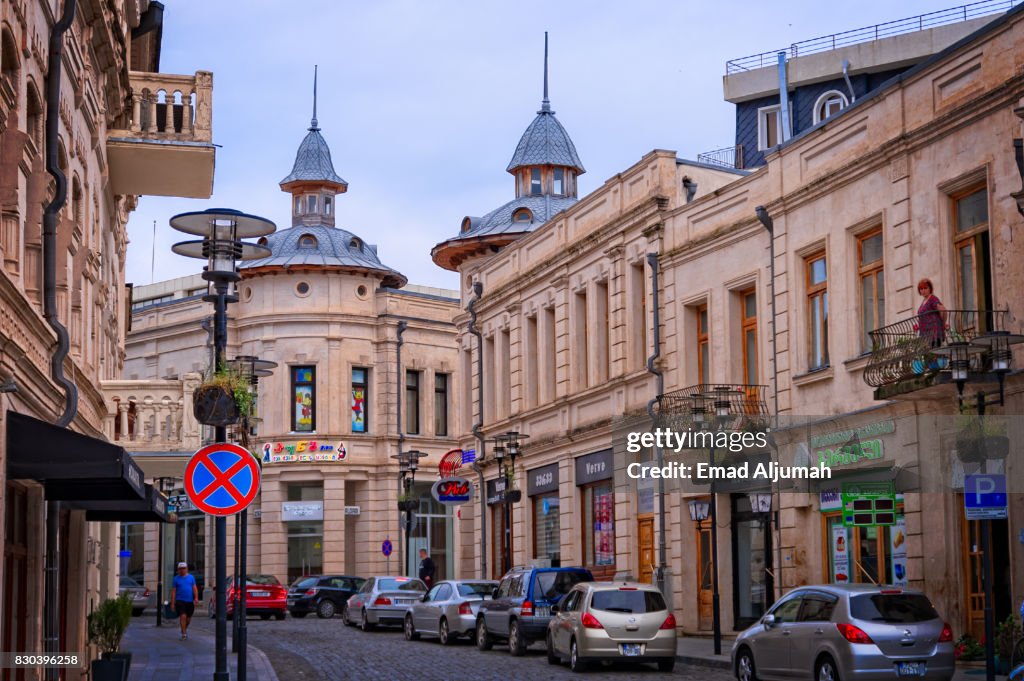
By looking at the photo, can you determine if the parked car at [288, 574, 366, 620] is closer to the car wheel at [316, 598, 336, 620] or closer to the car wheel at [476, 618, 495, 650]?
the car wheel at [316, 598, 336, 620]

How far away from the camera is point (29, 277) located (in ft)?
50.5

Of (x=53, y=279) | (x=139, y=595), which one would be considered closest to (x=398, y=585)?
(x=139, y=595)

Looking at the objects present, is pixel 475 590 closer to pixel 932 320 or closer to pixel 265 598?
pixel 932 320

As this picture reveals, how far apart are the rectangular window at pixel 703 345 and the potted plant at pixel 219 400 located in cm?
1591

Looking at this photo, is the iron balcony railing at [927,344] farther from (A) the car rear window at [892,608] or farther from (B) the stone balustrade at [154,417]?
(B) the stone balustrade at [154,417]

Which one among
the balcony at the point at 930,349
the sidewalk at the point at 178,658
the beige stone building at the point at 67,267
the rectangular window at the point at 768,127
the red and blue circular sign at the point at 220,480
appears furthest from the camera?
the rectangular window at the point at 768,127

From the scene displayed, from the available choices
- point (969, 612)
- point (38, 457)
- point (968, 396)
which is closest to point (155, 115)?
point (38, 457)

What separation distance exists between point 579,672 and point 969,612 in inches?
235

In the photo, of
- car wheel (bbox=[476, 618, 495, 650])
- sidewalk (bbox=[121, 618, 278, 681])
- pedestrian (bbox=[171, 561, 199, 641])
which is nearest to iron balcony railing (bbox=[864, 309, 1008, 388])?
sidewalk (bbox=[121, 618, 278, 681])

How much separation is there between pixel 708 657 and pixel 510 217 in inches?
1219

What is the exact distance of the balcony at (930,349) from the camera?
21.5m

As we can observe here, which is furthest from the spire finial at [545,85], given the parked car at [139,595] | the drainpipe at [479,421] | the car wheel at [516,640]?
the car wheel at [516,640]

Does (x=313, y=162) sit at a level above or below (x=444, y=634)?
above

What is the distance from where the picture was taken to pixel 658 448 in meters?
34.0
